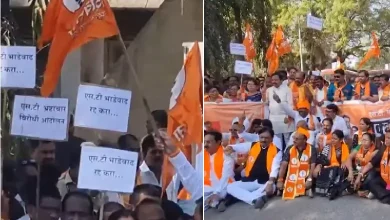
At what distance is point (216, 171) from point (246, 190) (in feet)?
1.19

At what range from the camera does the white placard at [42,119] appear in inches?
108

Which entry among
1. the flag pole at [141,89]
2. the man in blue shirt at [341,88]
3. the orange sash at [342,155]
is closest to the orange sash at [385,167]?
the orange sash at [342,155]

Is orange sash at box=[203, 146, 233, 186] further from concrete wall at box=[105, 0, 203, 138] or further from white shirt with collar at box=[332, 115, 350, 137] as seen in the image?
concrete wall at box=[105, 0, 203, 138]

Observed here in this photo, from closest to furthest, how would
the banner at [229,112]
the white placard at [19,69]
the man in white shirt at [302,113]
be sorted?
the white placard at [19,69]
the banner at [229,112]
the man in white shirt at [302,113]

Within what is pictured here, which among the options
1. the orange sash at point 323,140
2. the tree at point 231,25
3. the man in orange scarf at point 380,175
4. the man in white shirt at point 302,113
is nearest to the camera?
the tree at point 231,25

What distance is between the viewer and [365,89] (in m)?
4.89

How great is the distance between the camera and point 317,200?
4.92 m

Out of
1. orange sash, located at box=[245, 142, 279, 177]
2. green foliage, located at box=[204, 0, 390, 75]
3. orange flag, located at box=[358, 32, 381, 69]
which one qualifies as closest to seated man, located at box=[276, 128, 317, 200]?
orange sash, located at box=[245, 142, 279, 177]

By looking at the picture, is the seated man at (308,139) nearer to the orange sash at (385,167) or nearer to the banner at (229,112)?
the banner at (229,112)

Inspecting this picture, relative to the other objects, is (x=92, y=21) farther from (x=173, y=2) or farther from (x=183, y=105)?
(x=183, y=105)

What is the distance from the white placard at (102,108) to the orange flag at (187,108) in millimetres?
213

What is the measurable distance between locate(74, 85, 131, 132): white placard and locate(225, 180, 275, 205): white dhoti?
2.21m

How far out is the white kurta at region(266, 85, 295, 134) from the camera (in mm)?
4871

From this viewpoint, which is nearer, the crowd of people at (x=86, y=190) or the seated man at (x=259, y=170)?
the crowd of people at (x=86, y=190)
